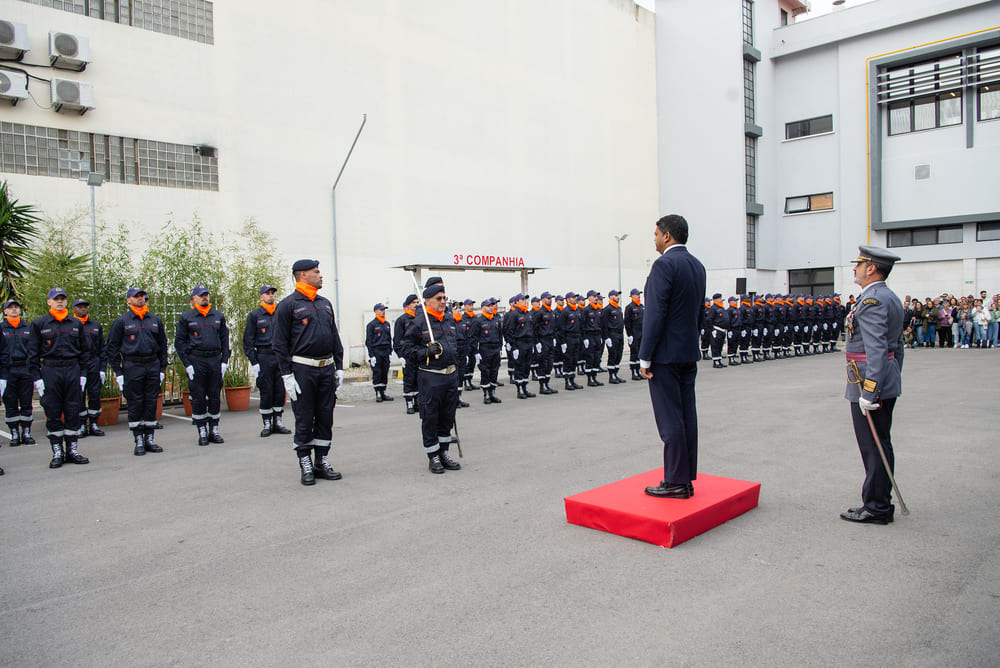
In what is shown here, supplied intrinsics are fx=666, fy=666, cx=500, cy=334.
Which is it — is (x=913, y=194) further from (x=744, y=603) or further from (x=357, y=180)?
(x=744, y=603)

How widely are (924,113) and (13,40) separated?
33441mm

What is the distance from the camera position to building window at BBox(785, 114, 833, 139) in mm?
32781

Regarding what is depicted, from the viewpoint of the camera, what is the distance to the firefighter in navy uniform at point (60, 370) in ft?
27.1

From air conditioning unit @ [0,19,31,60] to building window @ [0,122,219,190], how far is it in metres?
1.53

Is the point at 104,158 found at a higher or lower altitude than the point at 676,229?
higher

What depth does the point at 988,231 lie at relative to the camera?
28281 mm

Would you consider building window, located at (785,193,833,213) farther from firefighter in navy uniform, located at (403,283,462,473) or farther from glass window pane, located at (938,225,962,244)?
firefighter in navy uniform, located at (403,283,462,473)

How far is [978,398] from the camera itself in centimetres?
1137

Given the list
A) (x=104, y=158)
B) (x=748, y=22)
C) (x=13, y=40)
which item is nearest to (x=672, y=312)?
(x=104, y=158)

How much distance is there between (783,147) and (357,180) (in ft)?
76.7

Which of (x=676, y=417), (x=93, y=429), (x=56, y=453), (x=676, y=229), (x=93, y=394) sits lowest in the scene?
(x=93, y=429)

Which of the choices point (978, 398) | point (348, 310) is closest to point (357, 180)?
point (348, 310)

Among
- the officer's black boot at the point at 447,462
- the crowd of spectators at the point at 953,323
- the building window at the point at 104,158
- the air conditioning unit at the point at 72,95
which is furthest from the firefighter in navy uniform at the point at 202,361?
the crowd of spectators at the point at 953,323

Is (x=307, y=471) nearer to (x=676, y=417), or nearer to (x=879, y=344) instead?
(x=676, y=417)
